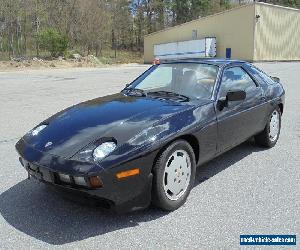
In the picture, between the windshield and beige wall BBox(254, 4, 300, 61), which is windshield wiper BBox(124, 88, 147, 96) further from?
beige wall BBox(254, 4, 300, 61)

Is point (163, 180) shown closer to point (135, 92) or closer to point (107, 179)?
point (107, 179)

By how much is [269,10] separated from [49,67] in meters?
24.9

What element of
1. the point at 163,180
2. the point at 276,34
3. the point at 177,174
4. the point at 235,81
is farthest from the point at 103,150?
the point at 276,34

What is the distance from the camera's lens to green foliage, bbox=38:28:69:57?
41.0m

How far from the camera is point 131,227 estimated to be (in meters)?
3.09

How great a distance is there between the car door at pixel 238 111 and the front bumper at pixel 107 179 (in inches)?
49.2

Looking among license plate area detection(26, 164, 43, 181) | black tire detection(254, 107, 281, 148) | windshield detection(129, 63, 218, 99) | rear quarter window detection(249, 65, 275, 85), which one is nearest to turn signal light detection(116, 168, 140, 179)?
license plate area detection(26, 164, 43, 181)

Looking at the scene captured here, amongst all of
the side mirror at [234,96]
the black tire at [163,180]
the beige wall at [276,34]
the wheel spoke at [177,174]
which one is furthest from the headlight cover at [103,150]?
the beige wall at [276,34]

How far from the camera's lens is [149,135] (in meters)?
3.12

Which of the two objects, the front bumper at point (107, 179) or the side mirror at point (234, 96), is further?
the side mirror at point (234, 96)

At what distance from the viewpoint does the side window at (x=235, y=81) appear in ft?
14.0

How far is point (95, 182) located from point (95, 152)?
26 cm

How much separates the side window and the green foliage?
39.2 meters

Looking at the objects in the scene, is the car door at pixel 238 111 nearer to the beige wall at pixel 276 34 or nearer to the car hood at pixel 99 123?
the car hood at pixel 99 123
